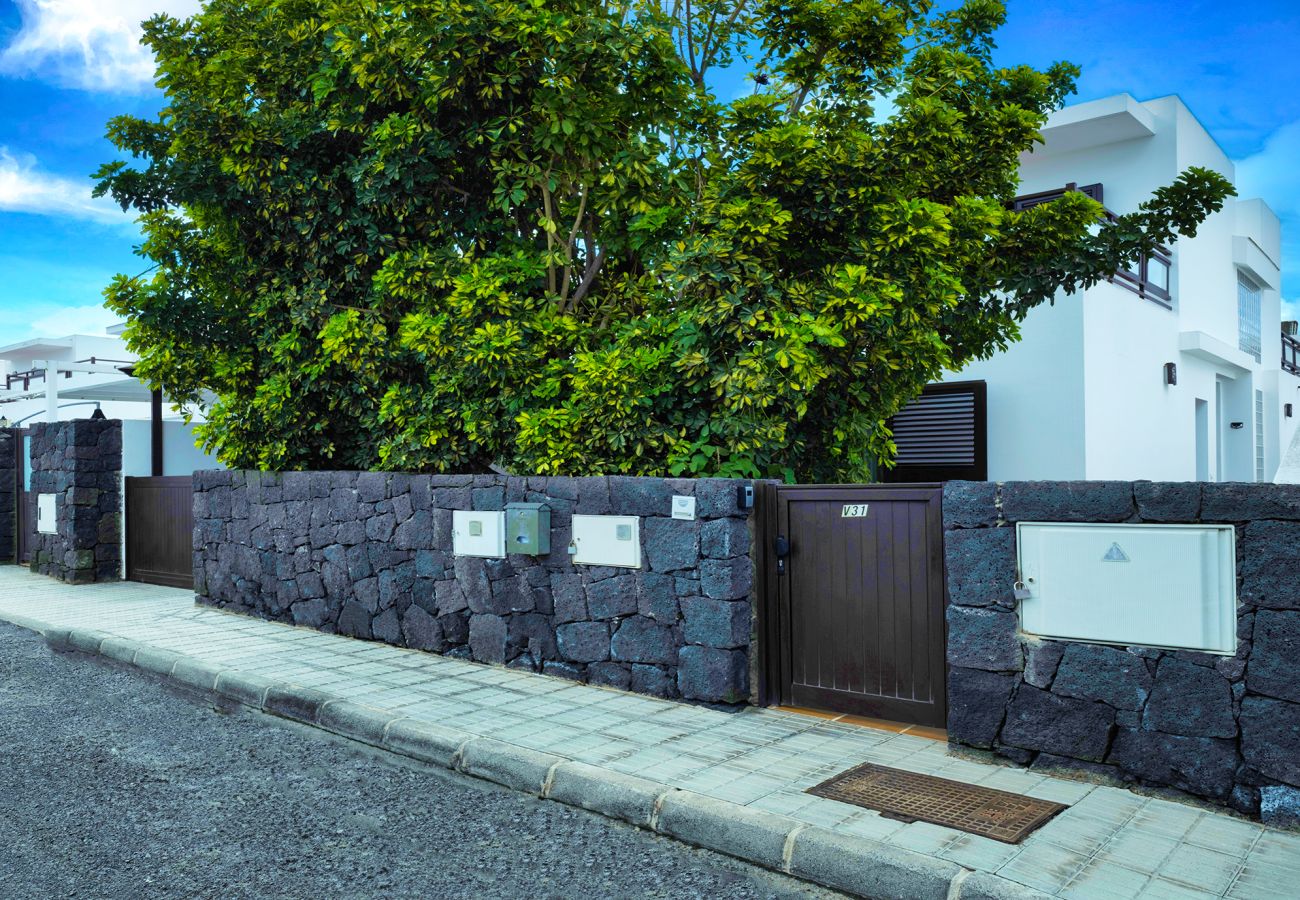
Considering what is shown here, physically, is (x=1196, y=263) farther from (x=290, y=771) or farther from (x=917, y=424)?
(x=290, y=771)

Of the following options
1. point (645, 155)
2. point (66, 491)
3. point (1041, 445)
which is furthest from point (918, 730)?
point (66, 491)

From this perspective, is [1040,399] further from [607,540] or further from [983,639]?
[983,639]

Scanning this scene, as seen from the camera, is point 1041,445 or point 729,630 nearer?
point 729,630

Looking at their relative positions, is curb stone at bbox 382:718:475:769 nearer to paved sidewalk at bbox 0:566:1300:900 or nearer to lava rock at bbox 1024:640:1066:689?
paved sidewalk at bbox 0:566:1300:900

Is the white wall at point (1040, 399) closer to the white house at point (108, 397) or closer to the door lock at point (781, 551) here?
the door lock at point (781, 551)

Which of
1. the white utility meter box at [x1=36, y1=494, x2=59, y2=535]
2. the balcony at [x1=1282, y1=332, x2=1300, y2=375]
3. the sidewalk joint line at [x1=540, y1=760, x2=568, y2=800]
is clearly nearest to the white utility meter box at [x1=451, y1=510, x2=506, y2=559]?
the sidewalk joint line at [x1=540, y1=760, x2=568, y2=800]

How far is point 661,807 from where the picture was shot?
14.5 ft

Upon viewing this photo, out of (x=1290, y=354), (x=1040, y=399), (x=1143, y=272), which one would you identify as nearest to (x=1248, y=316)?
(x=1290, y=354)

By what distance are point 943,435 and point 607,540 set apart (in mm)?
5965

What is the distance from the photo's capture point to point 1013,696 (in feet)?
16.3

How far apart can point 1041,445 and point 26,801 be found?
964cm

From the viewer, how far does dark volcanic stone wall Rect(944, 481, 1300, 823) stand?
13.8 ft

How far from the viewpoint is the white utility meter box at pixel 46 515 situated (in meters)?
13.5

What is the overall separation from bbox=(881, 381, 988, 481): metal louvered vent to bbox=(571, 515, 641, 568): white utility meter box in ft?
17.7
